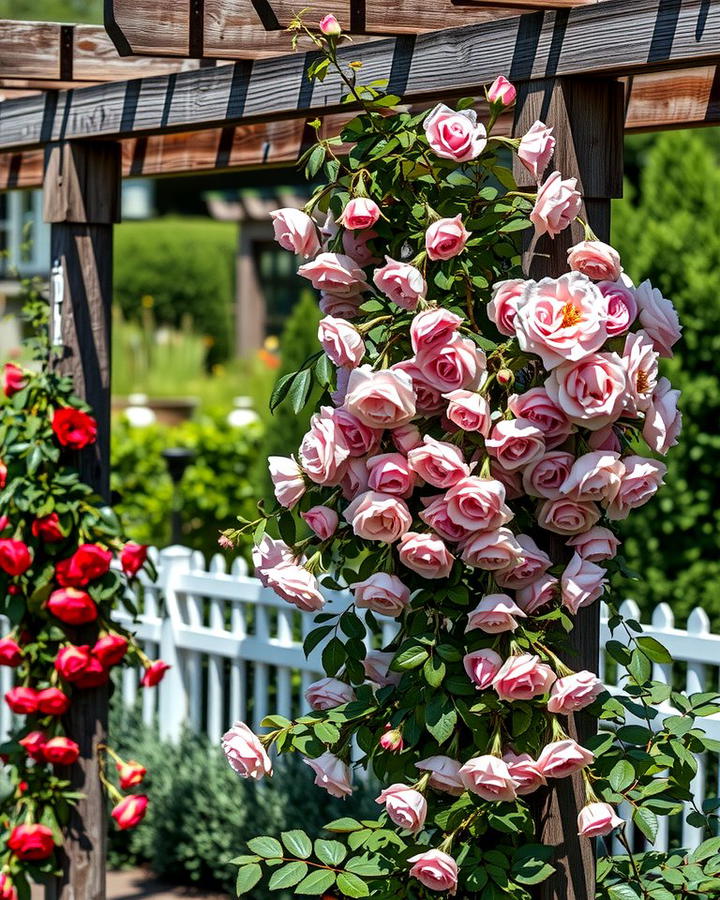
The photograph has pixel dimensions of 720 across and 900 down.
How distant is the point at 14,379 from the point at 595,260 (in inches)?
86.2

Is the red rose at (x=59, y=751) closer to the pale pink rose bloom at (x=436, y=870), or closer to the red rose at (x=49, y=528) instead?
the red rose at (x=49, y=528)

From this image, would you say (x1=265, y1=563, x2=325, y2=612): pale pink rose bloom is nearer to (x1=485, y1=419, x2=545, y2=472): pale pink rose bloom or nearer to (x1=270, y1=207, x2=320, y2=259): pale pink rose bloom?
(x1=485, y1=419, x2=545, y2=472): pale pink rose bloom

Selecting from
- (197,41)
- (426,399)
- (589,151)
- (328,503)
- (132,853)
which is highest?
(197,41)

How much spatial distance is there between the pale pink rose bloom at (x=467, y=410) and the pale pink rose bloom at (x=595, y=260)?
0.30 meters

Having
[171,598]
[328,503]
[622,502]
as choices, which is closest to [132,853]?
[171,598]

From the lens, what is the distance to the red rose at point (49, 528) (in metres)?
3.90

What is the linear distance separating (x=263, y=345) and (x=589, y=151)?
14.3 m

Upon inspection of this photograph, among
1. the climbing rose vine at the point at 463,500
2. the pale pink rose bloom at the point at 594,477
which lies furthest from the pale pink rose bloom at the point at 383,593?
the pale pink rose bloom at the point at 594,477

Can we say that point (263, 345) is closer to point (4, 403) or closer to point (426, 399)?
point (4, 403)

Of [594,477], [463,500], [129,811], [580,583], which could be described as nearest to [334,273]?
[463,500]

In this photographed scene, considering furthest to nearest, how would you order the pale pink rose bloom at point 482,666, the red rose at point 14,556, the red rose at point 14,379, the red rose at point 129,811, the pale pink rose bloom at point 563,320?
the red rose at point 14,379
the red rose at point 129,811
the red rose at point 14,556
the pale pink rose bloom at point 482,666
the pale pink rose bloom at point 563,320

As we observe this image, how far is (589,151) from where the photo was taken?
2.69 m

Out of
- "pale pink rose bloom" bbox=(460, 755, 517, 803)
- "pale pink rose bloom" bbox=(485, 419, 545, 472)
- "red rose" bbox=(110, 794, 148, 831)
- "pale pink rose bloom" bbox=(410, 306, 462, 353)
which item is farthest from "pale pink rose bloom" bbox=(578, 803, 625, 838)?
"red rose" bbox=(110, 794, 148, 831)

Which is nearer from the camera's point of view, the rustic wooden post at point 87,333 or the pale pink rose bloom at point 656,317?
the pale pink rose bloom at point 656,317
